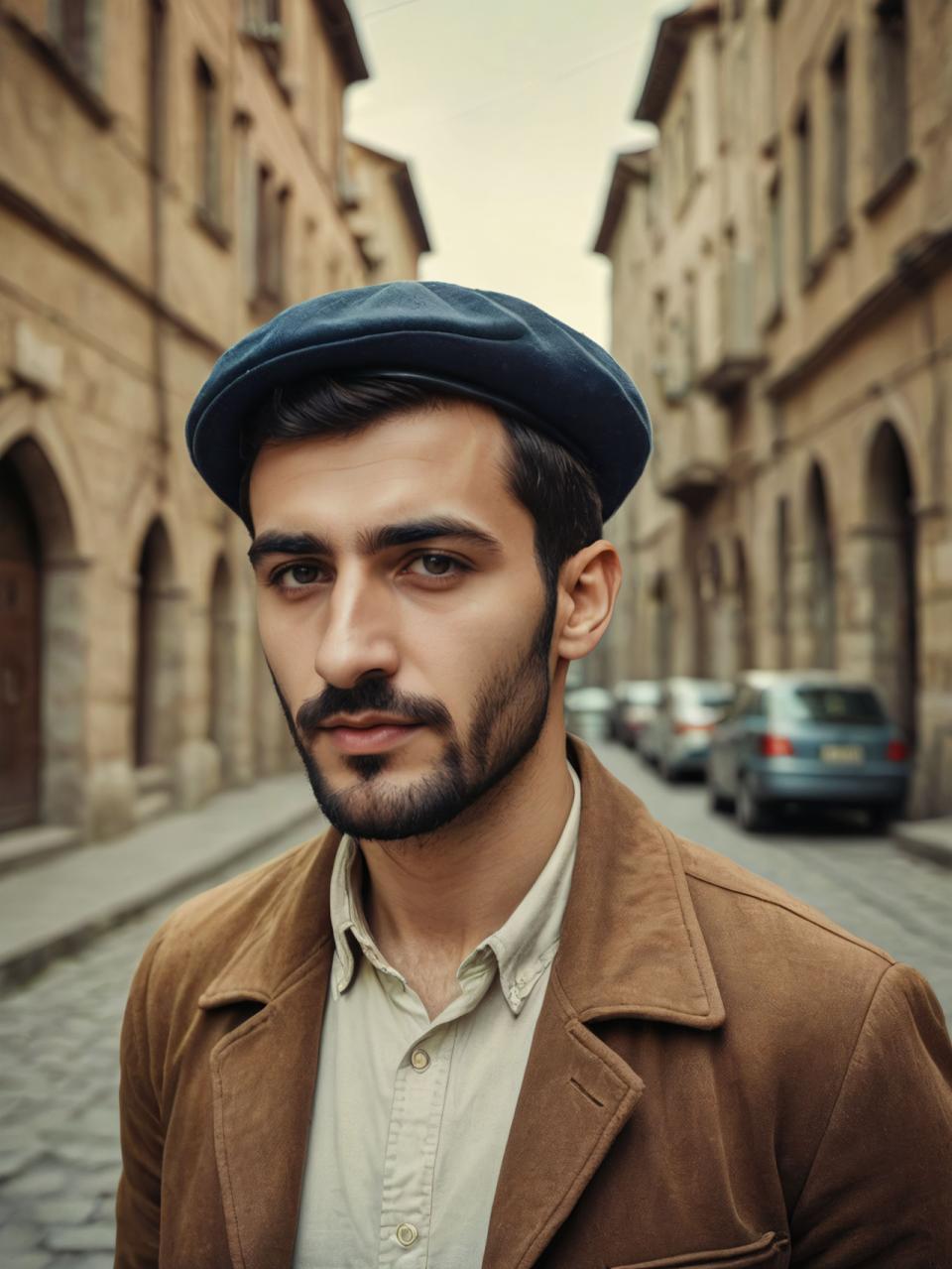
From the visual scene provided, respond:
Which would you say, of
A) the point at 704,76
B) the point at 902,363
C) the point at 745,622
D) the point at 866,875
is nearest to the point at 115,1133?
the point at 866,875

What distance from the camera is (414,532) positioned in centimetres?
158

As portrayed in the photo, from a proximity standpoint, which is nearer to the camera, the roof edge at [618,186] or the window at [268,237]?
the window at [268,237]

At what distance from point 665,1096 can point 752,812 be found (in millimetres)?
11559

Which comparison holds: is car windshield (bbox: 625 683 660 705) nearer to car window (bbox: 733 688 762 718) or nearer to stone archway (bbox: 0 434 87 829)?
car window (bbox: 733 688 762 718)

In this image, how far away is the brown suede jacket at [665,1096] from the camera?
142 cm

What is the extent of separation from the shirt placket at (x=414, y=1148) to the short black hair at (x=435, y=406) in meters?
0.62

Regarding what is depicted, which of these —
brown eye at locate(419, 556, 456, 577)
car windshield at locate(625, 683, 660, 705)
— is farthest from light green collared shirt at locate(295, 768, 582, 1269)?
car windshield at locate(625, 683, 660, 705)

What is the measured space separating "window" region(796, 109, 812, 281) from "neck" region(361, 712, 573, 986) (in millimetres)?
18194

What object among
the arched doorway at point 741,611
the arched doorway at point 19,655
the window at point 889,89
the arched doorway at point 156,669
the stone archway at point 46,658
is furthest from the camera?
the arched doorway at point 741,611

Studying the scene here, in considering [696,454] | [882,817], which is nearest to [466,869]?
[882,817]

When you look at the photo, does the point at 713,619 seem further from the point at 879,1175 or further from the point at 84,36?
the point at 879,1175

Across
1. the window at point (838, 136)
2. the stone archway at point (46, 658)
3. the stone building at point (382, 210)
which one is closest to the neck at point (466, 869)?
the stone archway at point (46, 658)

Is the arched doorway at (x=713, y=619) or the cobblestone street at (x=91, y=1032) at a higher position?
the arched doorway at (x=713, y=619)

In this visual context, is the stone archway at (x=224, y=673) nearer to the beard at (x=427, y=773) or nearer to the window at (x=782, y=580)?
the window at (x=782, y=580)
